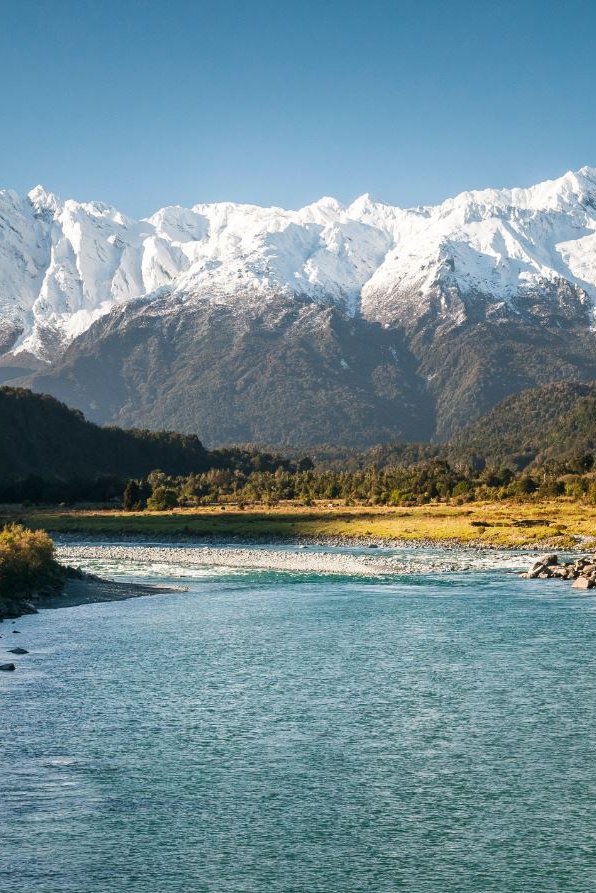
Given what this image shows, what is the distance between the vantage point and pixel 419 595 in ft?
209

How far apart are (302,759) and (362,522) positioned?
358ft

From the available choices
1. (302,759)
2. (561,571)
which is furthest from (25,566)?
(302,759)

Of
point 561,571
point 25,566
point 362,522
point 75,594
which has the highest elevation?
point 362,522

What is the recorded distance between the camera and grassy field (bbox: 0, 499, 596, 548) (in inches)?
4454

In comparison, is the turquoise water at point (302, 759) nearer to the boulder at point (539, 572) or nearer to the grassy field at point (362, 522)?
the boulder at point (539, 572)

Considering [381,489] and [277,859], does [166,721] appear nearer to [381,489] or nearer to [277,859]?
[277,859]

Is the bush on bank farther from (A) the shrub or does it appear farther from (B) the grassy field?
(B) the grassy field

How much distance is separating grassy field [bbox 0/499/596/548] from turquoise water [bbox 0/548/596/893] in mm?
60264

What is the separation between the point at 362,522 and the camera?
450ft

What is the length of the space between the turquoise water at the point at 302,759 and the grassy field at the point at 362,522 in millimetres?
60264

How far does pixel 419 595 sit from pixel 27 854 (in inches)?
1724

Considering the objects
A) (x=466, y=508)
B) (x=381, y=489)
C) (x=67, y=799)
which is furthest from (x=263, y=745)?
(x=381, y=489)

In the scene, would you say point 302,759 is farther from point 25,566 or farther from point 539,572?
point 539,572

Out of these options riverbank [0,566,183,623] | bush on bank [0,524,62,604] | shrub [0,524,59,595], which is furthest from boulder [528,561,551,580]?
shrub [0,524,59,595]
